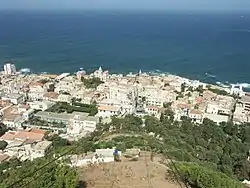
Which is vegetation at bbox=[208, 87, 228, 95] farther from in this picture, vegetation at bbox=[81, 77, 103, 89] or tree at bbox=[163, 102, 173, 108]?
vegetation at bbox=[81, 77, 103, 89]

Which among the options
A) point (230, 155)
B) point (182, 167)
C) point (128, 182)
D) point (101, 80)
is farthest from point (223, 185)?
point (101, 80)

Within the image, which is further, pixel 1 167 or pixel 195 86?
pixel 195 86

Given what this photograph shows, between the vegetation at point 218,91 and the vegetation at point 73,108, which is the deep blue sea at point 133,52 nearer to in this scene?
the vegetation at point 218,91

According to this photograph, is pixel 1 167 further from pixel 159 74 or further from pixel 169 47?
pixel 169 47

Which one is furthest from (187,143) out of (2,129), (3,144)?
(2,129)

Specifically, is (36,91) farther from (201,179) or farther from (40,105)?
(201,179)

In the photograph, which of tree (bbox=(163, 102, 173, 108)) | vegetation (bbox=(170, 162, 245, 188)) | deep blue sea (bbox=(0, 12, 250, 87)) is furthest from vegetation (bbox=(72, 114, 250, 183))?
deep blue sea (bbox=(0, 12, 250, 87))

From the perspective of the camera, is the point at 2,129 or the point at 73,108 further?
the point at 73,108
